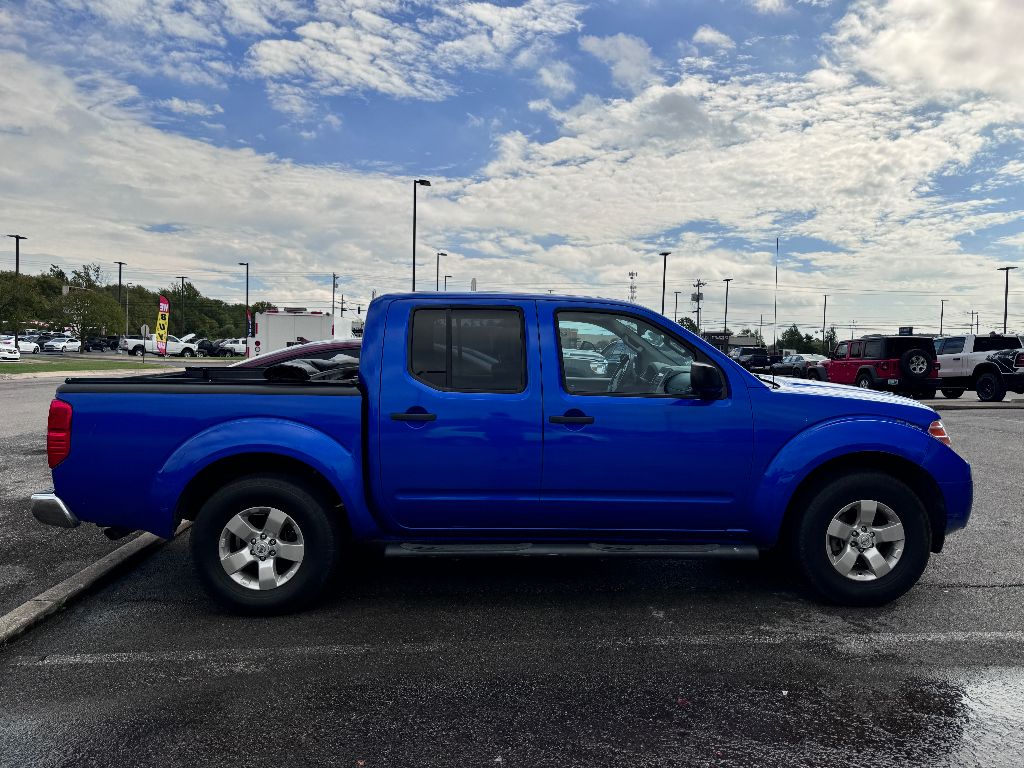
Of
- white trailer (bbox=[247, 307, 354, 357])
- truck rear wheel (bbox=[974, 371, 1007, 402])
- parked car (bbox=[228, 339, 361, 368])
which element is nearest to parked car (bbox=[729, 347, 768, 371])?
truck rear wheel (bbox=[974, 371, 1007, 402])

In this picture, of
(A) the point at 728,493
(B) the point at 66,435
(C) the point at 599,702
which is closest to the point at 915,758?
(C) the point at 599,702

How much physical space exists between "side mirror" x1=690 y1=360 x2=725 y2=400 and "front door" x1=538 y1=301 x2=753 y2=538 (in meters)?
0.05

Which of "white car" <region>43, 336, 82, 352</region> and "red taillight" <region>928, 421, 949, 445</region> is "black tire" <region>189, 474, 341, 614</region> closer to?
"red taillight" <region>928, 421, 949, 445</region>

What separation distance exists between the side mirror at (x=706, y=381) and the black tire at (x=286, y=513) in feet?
7.06

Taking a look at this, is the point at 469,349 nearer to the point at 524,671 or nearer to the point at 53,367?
the point at 524,671

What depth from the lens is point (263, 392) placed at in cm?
408

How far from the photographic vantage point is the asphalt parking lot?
2.83 metres

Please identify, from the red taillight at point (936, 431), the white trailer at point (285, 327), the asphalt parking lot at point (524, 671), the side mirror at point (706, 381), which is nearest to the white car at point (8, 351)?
the white trailer at point (285, 327)

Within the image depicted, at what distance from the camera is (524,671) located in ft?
11.4

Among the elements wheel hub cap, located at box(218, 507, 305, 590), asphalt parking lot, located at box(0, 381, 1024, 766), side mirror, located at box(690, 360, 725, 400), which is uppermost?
side mirror, located at box(690, 360, 725, 400)

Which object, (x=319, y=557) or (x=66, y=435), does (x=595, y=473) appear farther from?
(x=66, y=435)

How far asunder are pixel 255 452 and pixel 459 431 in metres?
1.11

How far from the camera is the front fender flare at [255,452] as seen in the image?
4004 mm

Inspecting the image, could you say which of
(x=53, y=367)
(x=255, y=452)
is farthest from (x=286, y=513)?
(x=53, y=367)
